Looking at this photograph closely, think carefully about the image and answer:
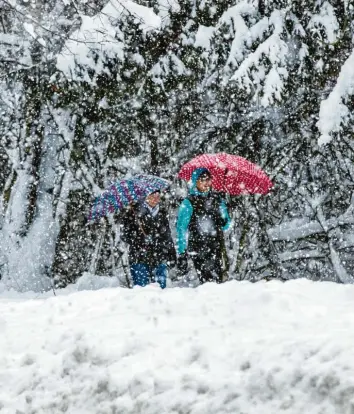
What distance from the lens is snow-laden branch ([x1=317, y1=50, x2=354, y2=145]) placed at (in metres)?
7.73

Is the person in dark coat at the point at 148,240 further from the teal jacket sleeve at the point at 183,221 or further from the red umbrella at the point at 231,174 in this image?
the red umbrella at the point at 231,174

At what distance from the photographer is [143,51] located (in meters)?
10.8

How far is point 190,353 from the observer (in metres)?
3.88

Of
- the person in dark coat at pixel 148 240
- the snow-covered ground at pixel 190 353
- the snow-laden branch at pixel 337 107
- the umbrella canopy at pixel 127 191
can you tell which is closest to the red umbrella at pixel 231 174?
the umbrella canopy at pixel 127 191

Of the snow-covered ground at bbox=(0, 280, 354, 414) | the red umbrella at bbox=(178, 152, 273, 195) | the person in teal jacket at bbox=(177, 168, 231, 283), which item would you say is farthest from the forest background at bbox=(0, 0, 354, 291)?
the snow-covered ground at bbox=(0, 280, 354, 414)

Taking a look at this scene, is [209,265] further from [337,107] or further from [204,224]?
[337,107]

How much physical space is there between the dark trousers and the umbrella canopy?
1130mm

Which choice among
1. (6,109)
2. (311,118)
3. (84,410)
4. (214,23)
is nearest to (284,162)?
(311,118)

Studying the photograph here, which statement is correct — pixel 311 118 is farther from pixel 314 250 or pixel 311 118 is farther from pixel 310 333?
pixel 310 333

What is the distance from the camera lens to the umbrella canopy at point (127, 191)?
8281 mm

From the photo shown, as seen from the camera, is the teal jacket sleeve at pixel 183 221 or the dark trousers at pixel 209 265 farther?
the dark trousers at pixel 209 265

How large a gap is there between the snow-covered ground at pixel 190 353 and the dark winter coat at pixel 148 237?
7.73ft

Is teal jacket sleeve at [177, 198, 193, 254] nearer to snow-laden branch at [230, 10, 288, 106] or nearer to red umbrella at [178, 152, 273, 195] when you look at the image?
red umbrella at [178, 152, 273, 195]

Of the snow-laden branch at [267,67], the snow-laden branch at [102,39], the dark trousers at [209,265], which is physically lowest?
the dark trousers at [209,265]
